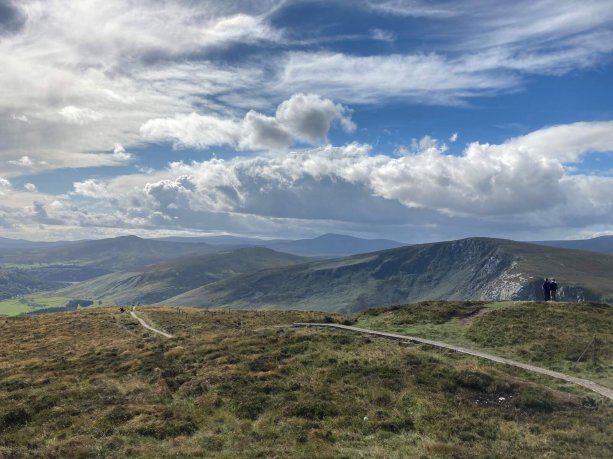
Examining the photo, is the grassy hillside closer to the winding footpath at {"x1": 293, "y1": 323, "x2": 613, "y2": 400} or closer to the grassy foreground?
the winding footpath at {"x1": 293, "y1": 323, "x2": 613, "y2": 400}

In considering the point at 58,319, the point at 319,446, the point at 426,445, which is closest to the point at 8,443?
the point at 319,446

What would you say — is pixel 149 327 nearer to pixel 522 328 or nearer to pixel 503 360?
pixel 503 360

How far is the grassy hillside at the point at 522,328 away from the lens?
36.0 meters

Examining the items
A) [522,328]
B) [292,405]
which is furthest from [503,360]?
[292,405]

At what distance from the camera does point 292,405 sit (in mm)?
25766

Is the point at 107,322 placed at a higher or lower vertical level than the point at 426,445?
lower

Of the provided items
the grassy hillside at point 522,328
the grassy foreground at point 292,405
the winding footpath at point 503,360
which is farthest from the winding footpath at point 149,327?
the grassy hillside at point 522,328

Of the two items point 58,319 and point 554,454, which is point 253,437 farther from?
point 58,319

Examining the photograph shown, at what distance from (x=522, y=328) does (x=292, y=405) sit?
1215 inches

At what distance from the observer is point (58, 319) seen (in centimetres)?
7862

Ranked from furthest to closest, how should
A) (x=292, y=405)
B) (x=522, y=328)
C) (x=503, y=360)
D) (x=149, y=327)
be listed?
(x=149, y=327) → (x=522, y=328) → (x=503, y=360) → (x=292, y=405)

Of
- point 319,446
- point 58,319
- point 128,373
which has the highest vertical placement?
point 319,446

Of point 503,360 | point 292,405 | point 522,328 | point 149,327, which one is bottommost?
point 149,327

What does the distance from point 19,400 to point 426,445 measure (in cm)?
2664
